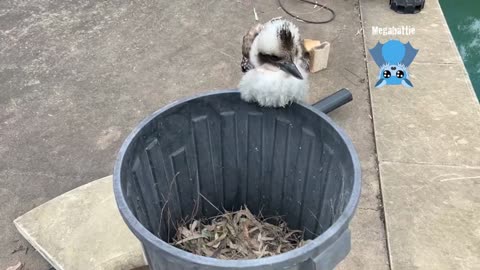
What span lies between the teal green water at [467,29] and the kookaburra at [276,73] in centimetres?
252

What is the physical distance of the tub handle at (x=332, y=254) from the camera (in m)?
1.05

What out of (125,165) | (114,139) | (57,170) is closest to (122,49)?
(114,139)

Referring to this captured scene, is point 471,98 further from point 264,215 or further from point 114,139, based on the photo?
point 114,139

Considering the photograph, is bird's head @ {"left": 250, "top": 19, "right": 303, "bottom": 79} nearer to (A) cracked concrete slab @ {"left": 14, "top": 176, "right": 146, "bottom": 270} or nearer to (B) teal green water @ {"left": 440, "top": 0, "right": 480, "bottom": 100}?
(A) cracked concrete slab @ {"left": 14, "top": 176, "right": 146, "bottom": 270}

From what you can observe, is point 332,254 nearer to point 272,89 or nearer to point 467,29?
point 272,89

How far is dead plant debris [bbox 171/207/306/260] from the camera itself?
153 cm

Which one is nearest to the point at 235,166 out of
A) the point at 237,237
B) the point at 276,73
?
the point at 237,237

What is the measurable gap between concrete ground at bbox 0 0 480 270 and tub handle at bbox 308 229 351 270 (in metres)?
0.81

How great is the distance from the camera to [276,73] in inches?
57.8

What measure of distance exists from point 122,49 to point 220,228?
1839mm

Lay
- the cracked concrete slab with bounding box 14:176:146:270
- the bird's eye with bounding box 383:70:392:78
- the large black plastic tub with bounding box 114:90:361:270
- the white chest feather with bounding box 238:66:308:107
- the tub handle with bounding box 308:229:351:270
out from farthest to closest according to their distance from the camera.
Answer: the bird's eye with bounding box 383:70:392:78, the cracked concrete slab with bounding box 14:176:146:270, the white chest feather with bounding box 238:66:308:107, the large black plastic tub with bounding box 114:90:361:270, the tub handle with bounding box 308:229:351:270

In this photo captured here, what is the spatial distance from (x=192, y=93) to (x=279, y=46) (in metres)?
1.35

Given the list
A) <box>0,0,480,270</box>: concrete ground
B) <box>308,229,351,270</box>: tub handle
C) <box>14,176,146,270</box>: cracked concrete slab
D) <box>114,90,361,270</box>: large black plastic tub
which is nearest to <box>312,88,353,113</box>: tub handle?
<box>0,0,480,270</box>: concrete ground

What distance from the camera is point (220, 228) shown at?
161 cm
